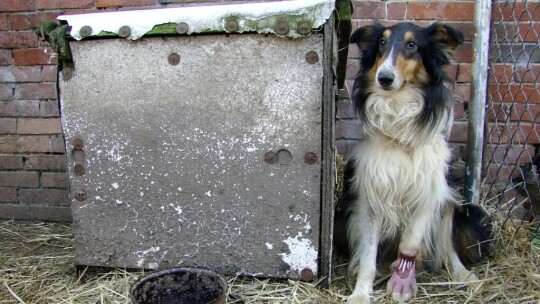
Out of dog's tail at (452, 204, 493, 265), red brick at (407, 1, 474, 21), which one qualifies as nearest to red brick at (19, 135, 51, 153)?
red brick at (407, 1, 474, 21)

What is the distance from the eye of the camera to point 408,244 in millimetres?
2164

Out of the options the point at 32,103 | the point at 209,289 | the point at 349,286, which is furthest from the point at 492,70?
the point at 32,103

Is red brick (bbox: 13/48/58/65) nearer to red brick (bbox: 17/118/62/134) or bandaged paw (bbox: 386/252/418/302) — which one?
red brick (bbox: 17/118/62/134)

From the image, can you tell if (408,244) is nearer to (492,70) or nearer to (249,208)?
(249,208)

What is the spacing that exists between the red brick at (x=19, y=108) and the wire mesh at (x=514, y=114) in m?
2.62

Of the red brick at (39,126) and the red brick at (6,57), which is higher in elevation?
the red brick at (6,57)

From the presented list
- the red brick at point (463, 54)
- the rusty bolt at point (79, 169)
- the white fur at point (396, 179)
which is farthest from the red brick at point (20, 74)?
the red brick at point (463, 54)

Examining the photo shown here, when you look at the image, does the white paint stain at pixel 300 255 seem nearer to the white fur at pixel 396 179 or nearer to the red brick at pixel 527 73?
the white fur at pixel 396 179

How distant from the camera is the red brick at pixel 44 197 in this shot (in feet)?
10.1

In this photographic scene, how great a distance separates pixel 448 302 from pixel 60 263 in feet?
5.87

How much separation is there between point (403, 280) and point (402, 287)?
30 mm

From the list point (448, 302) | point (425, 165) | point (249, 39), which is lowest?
point (448, 302)

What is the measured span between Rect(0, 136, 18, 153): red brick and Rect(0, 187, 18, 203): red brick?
0.81 ft

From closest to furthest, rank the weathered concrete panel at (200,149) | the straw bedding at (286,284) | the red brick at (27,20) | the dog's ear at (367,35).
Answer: the weathered concrete panel at (200,149) → the straw bedding at (286,284) → the dog's ear at (367,35) → the red brick at (27,20)
